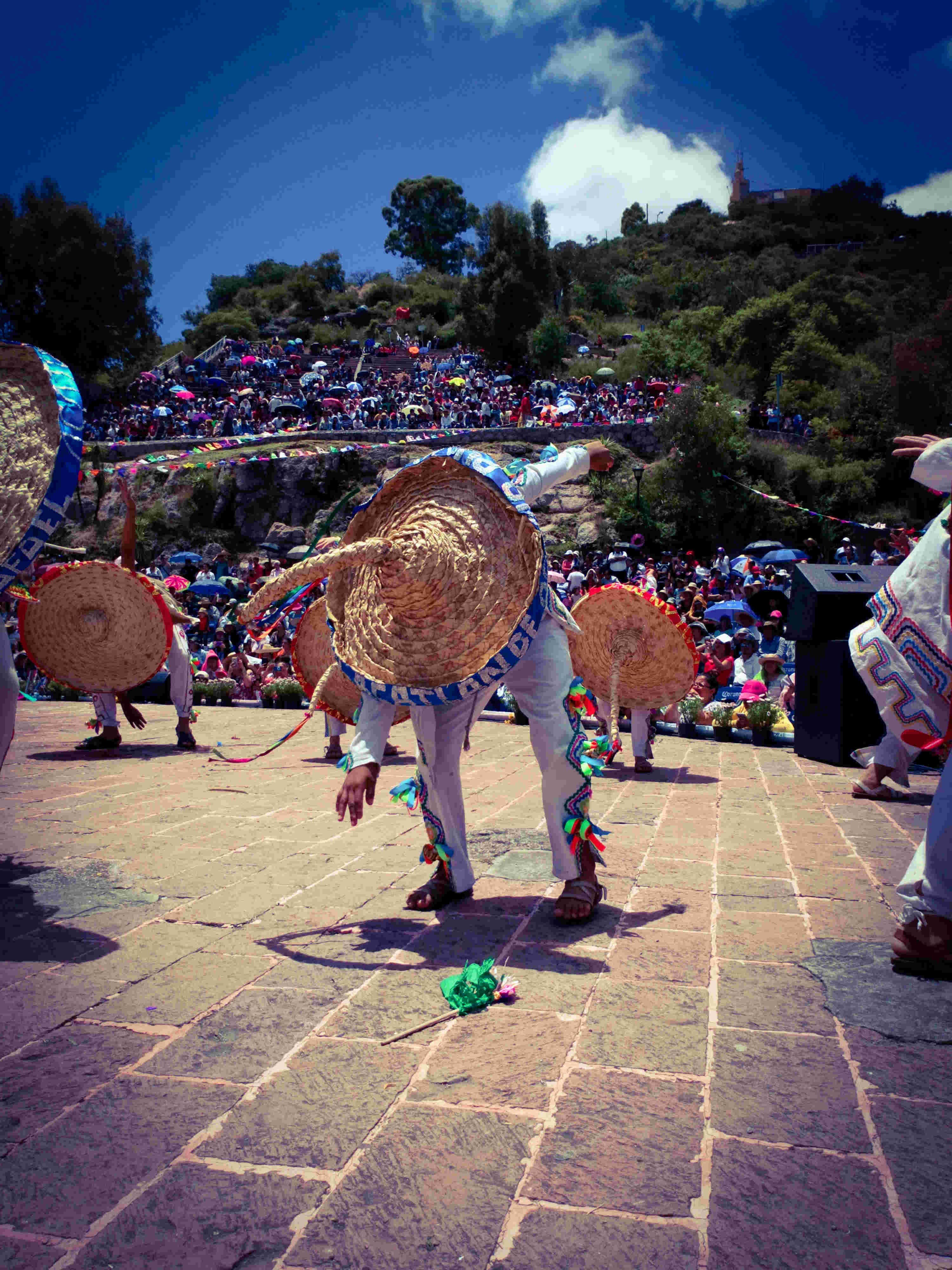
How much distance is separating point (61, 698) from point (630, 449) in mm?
26200

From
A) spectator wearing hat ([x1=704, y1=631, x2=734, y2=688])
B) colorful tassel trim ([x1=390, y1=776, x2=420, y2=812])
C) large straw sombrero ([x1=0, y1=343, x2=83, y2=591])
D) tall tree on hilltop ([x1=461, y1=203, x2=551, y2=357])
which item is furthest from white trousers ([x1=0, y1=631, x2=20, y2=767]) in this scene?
tall tree on hilltop ([x1=461, y1=203, x2=551, y2=357])

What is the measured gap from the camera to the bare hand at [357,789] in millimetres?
3309

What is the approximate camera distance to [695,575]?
2212 centimetres

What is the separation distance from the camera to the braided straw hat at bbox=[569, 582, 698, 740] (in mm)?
7070

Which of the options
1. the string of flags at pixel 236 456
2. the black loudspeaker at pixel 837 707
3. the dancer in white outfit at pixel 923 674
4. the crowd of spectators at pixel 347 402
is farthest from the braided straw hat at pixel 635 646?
the crowd of spectators at pixel 347 402

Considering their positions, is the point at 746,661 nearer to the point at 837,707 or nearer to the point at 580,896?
the point at 837,707

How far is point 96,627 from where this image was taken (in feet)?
26.9

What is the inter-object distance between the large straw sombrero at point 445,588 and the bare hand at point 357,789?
10.4 inches

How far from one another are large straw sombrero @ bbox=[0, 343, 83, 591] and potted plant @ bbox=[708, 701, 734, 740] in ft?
23.8

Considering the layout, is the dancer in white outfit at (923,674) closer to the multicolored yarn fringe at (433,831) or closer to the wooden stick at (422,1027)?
the wooden stick at (422,1027)

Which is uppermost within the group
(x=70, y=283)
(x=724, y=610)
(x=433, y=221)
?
(x=433, y=221)

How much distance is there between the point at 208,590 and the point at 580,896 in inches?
747

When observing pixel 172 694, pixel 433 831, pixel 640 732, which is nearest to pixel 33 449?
pixel 433 831

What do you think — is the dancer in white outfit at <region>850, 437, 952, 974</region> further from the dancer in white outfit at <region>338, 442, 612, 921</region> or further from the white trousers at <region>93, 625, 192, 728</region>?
the white trousers at <region>93, 625, 192, 728</region>
